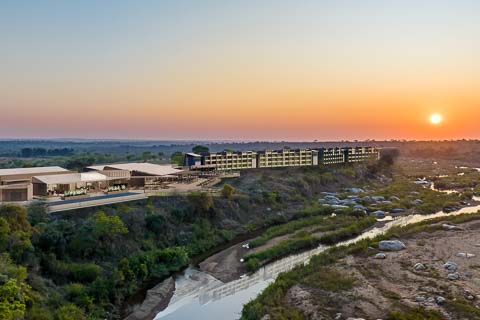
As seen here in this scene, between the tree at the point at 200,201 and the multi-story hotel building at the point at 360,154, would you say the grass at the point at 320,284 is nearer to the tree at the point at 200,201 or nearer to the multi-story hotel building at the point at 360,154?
the tree at the point at 200,201

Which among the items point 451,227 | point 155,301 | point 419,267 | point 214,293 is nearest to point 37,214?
point 155,301

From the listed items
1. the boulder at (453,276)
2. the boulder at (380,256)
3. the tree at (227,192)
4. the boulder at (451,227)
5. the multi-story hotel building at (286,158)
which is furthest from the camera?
the multi-story hotel building at (286,158)

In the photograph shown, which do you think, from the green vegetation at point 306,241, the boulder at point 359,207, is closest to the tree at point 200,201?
the green vegetation at point 306,241

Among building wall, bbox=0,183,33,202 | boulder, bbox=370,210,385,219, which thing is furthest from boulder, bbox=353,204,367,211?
building wall, bbox=0,183,33,202

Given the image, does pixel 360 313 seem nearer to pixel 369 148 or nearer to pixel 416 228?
pixel 416 228

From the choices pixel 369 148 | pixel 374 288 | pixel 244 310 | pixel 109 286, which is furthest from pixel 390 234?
pixel 369 148

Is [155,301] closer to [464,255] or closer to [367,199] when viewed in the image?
[464,255]
